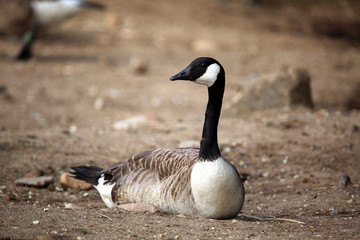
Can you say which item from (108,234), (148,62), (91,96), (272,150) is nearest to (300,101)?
(272,150)

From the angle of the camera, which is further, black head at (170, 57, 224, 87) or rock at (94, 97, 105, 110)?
rock at (94, 97, 105, 110)

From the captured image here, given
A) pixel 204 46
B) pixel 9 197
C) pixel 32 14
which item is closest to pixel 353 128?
pixel 9 197

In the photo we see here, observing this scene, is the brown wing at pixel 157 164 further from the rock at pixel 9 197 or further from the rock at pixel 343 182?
the rock at pixel 343 182

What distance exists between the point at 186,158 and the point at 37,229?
5.11 feet

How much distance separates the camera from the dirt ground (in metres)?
4.42

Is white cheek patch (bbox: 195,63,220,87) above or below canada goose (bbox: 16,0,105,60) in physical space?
above

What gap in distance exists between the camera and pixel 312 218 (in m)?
4.85

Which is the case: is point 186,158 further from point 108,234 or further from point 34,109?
point 34,109

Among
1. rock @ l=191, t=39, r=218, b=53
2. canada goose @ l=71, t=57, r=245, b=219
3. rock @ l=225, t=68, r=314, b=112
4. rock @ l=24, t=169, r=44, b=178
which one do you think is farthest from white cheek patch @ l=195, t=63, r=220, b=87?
rock @ l=191, t=39, r=218, b=53

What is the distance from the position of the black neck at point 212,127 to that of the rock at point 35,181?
2.16 metres

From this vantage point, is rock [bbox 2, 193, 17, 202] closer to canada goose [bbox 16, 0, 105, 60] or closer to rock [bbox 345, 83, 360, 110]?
rock [bbox 345, 83, 360, 110]

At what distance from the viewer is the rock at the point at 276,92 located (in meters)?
9.09

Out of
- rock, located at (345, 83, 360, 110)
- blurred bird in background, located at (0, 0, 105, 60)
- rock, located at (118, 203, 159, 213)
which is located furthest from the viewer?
blurred bird in background, located at (0, 0, 105, 60)

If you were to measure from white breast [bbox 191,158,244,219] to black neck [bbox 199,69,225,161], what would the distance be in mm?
85
